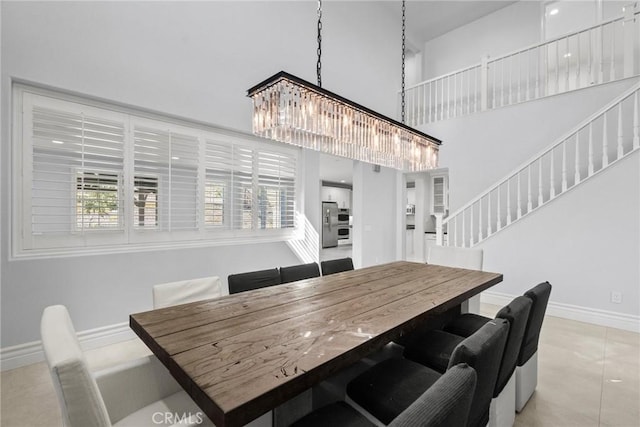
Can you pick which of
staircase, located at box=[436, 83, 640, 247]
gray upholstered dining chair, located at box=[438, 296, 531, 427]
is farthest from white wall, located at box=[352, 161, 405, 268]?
gray upholstered dining chair, located at box=[438, 296, 531, 427]

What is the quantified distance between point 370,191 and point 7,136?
4.48 m

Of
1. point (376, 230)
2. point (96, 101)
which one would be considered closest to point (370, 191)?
point (376, 230)

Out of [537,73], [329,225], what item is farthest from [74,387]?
[329,225]

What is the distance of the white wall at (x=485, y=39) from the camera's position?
535cm

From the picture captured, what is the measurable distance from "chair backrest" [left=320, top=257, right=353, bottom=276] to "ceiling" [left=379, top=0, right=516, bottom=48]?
5.14m

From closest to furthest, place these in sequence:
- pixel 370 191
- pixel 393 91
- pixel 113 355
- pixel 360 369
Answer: pixel 360 369
pixel 113 355
pixel 370 191
pixel 393 91

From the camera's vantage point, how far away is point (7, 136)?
2180 mm

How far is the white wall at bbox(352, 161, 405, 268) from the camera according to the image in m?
5.08

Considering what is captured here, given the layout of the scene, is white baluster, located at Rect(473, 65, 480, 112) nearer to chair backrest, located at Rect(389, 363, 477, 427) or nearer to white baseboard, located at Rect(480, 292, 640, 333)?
white baseboard, located at Rect(480, 292, 640, 333)

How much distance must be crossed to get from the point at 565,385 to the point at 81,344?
390cm

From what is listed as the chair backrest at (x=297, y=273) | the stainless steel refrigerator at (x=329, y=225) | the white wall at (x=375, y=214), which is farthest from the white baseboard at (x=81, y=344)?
the stainless steel refrigerator at (x=329, y=225)

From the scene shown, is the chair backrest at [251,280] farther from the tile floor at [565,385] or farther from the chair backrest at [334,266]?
the tile floor at [565,385]

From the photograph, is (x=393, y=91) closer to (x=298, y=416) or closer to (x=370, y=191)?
(x=370, y=191)

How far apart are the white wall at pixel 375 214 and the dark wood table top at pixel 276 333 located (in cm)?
304
